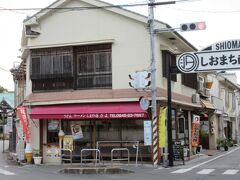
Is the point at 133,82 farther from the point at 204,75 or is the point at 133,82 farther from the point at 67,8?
the point at 204,75

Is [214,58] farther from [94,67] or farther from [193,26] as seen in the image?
[94,67]

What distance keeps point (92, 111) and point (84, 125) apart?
1.69m

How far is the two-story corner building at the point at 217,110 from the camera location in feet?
123

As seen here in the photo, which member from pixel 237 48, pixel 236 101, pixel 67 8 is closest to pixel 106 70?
pixel 67 8

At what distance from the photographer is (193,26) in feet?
70.0

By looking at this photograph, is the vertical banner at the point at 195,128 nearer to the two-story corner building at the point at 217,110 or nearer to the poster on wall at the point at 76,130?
the poster on wall at the point at 76,130

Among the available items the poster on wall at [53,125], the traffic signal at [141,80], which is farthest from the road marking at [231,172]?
the poster on wall at [53,125]

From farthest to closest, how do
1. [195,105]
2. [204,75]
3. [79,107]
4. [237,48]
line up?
[204,75], [195,105], [79,107], [237,48]

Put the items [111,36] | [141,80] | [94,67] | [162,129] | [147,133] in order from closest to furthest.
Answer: [147,133] → [141,80] → [162,129] → [111,36] → [94,67]

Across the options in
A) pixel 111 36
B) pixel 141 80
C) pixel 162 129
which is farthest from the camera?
pixel 111 36

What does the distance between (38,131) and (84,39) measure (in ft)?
18.1

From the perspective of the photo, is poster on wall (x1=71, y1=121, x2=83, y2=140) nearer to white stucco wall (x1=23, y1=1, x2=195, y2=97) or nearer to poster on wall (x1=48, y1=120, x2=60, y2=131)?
poster on wall (x1=48, y1=120, x2=60, y2=131)

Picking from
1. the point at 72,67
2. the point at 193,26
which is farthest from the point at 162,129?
the point at 72,67

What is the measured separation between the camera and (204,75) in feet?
122
